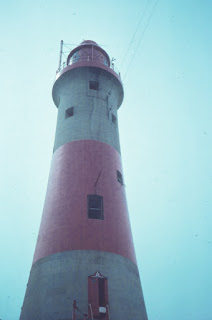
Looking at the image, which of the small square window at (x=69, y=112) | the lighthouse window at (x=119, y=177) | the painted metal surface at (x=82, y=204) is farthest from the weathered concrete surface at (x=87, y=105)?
the lighthouse window at (x=119, y=177)

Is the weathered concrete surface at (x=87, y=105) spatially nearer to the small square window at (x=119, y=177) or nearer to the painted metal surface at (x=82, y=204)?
the painted metal surface at (x=82, y=204)

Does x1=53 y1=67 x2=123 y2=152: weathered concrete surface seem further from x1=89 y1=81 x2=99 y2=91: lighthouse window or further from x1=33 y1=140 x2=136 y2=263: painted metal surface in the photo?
x1=33 y1=140 x2=136 y2=263: painted metal surface

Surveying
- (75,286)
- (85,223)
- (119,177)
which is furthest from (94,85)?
(75,286)

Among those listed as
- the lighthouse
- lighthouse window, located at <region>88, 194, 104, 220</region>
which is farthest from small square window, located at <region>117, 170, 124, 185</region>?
lighthouse window, located at <region>88, 194, 104, 220</region>

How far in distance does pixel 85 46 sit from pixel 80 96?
22.2 feet

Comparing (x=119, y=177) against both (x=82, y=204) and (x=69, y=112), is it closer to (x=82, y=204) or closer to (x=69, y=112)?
(x=82, y=204)

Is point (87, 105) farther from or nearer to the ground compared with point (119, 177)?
farther from the ground

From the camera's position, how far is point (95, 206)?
16.1 m

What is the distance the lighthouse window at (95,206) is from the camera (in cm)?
1562

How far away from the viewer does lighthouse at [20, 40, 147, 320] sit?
41.5ft

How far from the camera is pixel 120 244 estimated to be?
14.8 metres

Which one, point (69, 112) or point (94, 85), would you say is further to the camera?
point (94, 85)

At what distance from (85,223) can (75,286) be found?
309cm

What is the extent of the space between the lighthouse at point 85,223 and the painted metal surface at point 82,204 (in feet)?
0.17
